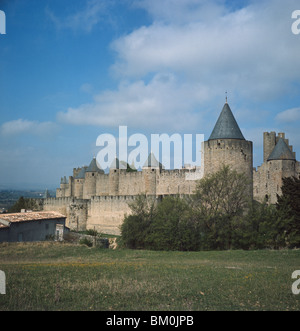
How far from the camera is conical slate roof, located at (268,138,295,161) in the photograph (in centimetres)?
2909

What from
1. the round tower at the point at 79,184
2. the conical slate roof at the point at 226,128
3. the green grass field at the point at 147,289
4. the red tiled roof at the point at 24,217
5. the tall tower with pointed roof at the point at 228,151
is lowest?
the green grass field at the point at 147,289

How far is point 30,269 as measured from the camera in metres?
11.6

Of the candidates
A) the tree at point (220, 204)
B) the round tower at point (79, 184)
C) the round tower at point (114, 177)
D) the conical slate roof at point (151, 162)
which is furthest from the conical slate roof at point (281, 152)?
the round tower at point (79, 184)

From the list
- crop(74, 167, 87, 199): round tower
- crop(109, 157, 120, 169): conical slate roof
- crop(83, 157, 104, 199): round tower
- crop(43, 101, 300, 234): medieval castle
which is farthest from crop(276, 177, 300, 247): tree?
crop(74, 167, 87, 199): round tower

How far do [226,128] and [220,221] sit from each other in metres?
6.14

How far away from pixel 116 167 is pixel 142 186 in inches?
157

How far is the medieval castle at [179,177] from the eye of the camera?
2309 cm

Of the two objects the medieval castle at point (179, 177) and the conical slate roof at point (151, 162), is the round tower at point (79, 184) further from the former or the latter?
the conical slate roof at point (151, 162)

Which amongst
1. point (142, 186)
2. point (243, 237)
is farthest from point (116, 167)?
point (243, 237)

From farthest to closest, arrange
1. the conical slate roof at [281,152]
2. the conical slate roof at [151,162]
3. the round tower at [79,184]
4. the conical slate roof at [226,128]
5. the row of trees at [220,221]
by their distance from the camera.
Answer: the round tower at [79,184]
the conical slate roof at [151,162]
the conical slate roof at [281,152]
the conical slate roof at [226,128]
the row of trees at [220,221]

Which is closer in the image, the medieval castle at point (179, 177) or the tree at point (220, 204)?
the tree at point (220, 204)

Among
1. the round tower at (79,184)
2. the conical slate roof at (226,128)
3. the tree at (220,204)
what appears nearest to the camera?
the tree at (220,204)

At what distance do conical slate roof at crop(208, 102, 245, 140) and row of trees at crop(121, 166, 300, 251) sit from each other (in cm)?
243

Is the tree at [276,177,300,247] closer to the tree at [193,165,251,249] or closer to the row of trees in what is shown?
→ the row of trees
